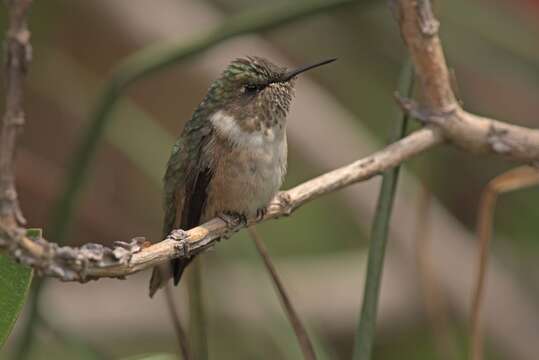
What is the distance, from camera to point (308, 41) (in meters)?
4.01

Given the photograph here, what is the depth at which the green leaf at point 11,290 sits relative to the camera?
119cm

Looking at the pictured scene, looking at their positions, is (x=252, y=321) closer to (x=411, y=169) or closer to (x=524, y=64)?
(x=411, y=169)

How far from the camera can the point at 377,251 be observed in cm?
151

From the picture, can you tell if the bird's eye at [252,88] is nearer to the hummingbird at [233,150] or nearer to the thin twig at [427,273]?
the hummingbird at [233,150]

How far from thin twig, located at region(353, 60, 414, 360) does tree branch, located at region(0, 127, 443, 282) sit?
0.14 feet

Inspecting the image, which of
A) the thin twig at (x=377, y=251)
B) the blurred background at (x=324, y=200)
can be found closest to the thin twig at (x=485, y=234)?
the thin twig at (x=377, y=251)

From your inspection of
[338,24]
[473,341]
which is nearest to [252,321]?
[338,24]

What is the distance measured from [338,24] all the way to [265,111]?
5.89ft

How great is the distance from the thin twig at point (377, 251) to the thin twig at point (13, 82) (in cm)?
70

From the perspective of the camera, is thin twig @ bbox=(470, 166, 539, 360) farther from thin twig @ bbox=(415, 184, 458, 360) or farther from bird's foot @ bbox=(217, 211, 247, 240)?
bird's foot @ bbox=(217, 211, 247, 240)

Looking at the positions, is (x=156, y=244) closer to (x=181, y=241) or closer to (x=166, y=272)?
(x=181, y=241)

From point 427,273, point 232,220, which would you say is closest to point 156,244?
point 232,220

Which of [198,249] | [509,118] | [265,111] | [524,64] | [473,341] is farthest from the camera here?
[509,118]

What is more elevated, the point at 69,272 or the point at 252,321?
the point at 252,321
